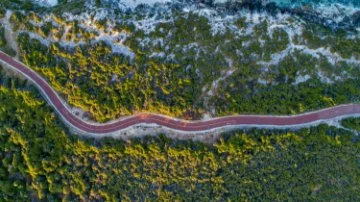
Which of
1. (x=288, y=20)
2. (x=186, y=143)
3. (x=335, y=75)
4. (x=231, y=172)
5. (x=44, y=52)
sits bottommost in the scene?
(x=231, y=172)

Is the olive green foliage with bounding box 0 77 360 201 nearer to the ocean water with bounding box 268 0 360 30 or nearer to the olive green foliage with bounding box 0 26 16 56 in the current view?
the olive green foliage with bounding box 0 26 16 56

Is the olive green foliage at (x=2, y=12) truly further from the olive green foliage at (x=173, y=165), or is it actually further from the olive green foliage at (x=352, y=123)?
the olive green foliage at (x=352, y=123)

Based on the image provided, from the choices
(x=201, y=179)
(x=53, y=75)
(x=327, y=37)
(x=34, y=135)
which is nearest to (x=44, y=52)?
(x=53, y=75)

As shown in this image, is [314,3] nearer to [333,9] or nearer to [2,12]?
[333,9]

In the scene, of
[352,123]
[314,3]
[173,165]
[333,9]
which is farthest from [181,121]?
[333,9]

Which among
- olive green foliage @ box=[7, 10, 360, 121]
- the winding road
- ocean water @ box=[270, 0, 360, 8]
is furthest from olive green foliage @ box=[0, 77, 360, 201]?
ocean water @ box=[270, 0, 360, 8]

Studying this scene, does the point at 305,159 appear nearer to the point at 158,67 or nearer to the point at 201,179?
the point at 201,179
